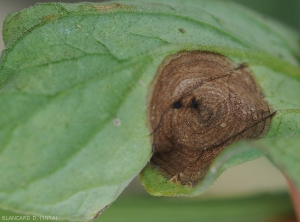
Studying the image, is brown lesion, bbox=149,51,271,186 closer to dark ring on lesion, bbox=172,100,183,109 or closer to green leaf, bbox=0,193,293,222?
dark ring on lesion, bbox=172,100,183,109

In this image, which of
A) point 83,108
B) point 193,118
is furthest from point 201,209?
point 83,108

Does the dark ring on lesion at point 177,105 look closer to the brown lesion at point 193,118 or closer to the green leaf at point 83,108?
the brown lesion at point 193,118

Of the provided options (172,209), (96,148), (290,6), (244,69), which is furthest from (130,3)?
(290,6)

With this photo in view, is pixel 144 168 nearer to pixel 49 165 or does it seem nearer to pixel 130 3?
pixel 49 165

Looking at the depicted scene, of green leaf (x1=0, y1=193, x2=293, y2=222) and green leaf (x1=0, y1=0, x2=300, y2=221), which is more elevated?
green leaf (x1=0, y1=0, x2=300, y2=221)

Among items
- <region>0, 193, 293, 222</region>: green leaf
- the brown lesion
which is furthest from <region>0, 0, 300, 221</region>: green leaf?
<region>0, 193, 293, 222</region>: green leaf

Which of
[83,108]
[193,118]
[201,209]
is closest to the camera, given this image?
[83,108]

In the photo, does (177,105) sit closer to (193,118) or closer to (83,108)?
(193,118)
